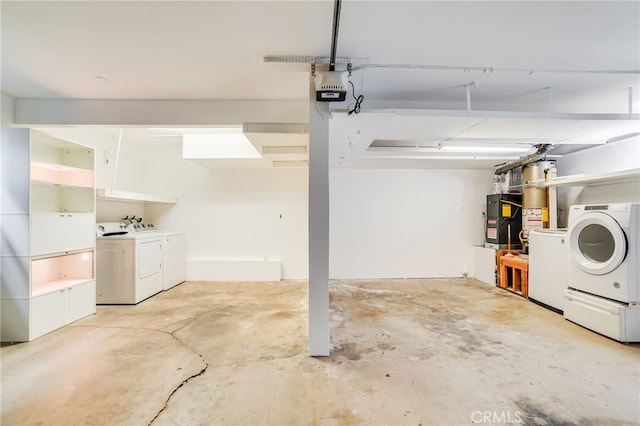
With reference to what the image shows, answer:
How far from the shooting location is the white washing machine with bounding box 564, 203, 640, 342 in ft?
8.32

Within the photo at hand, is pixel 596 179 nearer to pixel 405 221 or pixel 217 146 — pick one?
pixel 405 221

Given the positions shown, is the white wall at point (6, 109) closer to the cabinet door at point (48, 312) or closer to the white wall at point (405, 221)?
the cabinet door at point (48, 312)

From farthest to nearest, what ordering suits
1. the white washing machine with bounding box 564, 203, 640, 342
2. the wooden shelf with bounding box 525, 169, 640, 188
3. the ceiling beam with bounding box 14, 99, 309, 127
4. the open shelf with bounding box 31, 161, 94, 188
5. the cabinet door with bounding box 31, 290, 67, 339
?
the open shelf with bounding box 31, 161, 94, 188 → the wooden shelf with bounding box 525, 169, 640, 188 → the ceiling beam with bounding box 14, 99, 309, 127 → the cabinet door with bounding box 31, 290, 67, 339 → the white washing machine with bounding box 564, 203, 640, 342

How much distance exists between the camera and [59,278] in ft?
10.8

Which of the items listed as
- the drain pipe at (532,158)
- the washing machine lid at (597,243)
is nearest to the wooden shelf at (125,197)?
the washing machine lid at (597,243)

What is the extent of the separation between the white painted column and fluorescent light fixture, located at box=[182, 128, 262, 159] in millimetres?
1925

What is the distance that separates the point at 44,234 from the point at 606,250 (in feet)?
20.9

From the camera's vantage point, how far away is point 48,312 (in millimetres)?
2773

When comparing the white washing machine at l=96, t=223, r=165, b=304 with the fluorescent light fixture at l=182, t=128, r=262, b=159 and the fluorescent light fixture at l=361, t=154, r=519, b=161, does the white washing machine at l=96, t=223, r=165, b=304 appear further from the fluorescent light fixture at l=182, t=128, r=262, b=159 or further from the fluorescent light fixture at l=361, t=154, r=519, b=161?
the fluorescent light fixture at l=361, t=154, r=519, b=161

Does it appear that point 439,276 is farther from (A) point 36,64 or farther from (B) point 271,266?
(A) point 36,64

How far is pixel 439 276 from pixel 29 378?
5738 mm

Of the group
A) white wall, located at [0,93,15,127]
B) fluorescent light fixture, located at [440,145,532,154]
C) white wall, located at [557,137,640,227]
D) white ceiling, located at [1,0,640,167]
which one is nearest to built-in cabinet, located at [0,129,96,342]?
white wall, located at [0,93,15,127]

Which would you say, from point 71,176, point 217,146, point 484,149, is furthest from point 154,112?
point 484,149

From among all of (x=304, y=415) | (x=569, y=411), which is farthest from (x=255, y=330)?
(x=569, y=411)
